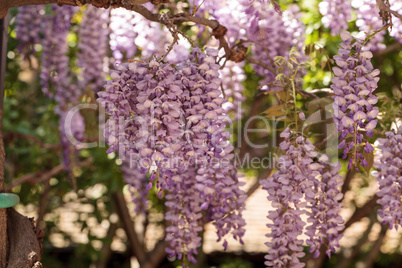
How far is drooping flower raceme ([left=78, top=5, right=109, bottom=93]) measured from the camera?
3.13 metres

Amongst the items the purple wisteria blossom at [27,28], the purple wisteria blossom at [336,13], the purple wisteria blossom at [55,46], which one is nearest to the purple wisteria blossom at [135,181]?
the purple wisteria blossom at [55,46]

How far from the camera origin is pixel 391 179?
5.84 feet

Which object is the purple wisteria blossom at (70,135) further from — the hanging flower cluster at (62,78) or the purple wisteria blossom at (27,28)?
the purple wisteria blossom at (27,28)

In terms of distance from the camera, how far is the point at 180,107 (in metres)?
1.54

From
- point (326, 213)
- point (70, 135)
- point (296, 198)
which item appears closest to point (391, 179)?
point (326, 213)

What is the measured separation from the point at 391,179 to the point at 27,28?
2042 mm

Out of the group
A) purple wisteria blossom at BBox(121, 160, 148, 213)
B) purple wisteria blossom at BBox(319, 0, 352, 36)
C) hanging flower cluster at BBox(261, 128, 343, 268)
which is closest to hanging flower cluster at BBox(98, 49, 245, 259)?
hanging flower cluster at BBox(261, 128, 343, 268)

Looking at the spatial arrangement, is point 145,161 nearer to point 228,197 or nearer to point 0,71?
point 228,197

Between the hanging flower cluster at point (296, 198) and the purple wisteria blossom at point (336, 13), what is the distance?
3.36 feet

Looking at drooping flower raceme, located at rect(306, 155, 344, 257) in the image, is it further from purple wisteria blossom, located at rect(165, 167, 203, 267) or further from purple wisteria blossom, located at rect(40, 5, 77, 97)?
purple wisteria blossom, located at rect(40, 5, 77, 97)

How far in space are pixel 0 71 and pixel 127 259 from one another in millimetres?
3200

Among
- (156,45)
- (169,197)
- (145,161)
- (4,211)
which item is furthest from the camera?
(156,45)

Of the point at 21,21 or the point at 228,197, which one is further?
the point at 21,21

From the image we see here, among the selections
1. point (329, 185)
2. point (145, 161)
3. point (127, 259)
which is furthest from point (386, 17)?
point (127, 259)
